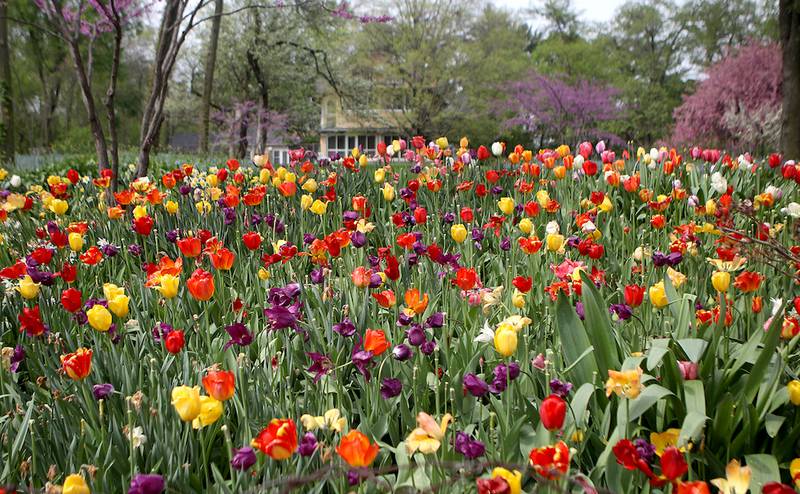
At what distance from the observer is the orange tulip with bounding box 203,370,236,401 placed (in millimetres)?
1301

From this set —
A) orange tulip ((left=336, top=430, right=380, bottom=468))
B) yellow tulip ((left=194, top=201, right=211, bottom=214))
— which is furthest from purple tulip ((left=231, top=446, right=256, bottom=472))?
yellow tulip ((left=194, top=201, right=211, bottom=214))

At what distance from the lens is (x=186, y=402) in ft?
4.06

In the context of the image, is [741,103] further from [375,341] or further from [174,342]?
[174,342]

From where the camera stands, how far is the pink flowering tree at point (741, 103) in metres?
13.3

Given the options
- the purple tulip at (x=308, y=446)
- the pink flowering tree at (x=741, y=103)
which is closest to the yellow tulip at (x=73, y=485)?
the purple tulip at (x=308, y=446)

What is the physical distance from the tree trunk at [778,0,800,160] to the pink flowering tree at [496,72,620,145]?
644 inches

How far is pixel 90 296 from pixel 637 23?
3553 centimetres

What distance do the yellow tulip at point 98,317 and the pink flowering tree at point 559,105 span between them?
82.7ft

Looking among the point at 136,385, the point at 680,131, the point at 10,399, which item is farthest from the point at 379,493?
the point at 680,131

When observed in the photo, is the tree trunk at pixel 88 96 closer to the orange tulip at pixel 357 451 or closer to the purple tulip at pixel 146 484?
the purple tulip at pixel 146 484

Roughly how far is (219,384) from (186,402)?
86 millimetres

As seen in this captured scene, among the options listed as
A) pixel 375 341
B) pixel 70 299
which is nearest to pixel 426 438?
pixel 375 341

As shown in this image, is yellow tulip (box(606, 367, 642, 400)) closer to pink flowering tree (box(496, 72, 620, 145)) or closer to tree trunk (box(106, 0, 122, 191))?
tree trunk (box(106, 0, 122, 191))

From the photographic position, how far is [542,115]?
26719 mm
